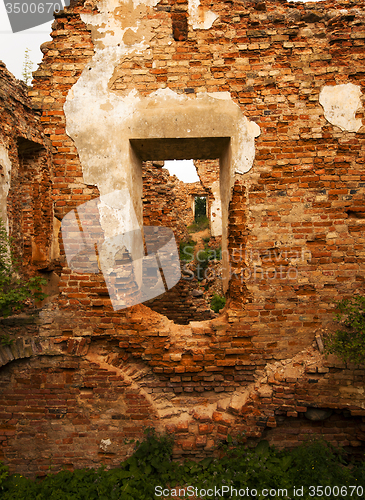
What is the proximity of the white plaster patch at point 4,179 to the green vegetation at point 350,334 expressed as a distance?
556 cm

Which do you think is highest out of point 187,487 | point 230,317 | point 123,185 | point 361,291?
point 123,185

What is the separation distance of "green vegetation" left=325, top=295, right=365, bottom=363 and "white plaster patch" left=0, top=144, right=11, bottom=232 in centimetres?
556

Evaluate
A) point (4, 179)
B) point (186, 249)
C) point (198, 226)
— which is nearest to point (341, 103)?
point (4, 179)

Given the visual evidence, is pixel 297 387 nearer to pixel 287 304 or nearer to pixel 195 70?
pixel 287 304

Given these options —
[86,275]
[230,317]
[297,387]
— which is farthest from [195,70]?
[297,387]

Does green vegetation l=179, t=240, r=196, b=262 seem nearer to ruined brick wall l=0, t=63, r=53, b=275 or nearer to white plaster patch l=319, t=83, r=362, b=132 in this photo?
ruined brick wall l=0, t=63, r=53, b=275

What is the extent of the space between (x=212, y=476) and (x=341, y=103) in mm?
4064

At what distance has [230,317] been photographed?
117 inches

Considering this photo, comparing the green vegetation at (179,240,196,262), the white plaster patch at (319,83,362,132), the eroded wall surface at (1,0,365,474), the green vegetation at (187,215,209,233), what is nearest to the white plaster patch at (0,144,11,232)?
the eroded wall surface at (1,0,365,474)

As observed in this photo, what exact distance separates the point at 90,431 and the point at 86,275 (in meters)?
1.69

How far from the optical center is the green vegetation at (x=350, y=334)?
2.64 metres

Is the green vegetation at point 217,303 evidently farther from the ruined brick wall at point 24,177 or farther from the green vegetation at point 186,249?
the ruined brick wall at point 24,177

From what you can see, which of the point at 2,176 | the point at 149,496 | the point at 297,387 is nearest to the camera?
the point at 149,496

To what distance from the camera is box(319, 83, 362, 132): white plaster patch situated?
291 centimetres
